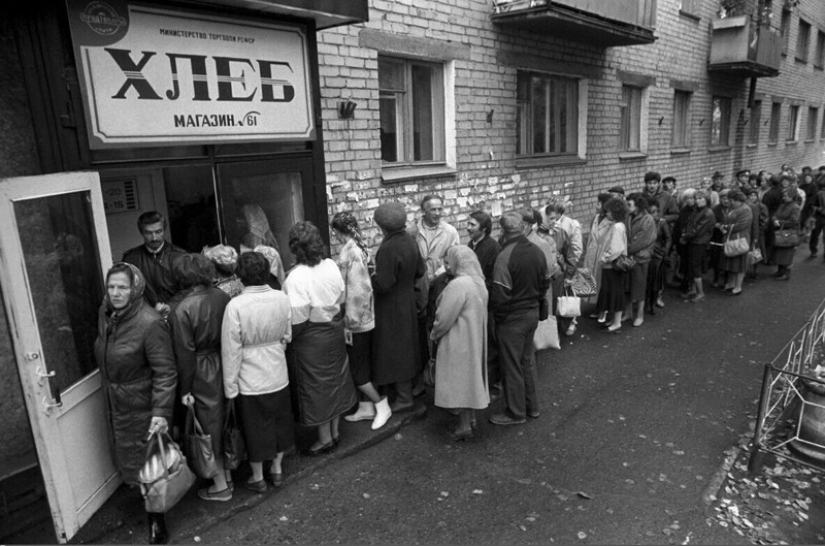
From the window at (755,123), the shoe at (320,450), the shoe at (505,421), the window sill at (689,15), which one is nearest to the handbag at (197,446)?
the shoe at (320,450)

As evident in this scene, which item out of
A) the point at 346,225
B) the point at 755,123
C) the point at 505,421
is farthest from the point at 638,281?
the point at 755,123

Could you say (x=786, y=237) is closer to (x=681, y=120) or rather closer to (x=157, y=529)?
(x=681, y=120)

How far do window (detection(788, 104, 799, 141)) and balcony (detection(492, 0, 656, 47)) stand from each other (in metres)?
14.7

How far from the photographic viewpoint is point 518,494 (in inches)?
157

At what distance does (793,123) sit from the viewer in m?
21.1

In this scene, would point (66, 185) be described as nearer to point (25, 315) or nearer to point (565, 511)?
point (25, 315)

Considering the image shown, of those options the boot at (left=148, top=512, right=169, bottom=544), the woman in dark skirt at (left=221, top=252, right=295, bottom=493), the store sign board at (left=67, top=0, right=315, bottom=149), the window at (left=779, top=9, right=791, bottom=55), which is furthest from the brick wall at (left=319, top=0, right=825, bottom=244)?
the window at (left=779, top=9, right=791, bottom=55)

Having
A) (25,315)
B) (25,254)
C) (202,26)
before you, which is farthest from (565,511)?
(202,26)

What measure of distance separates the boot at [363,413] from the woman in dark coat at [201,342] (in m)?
1.48

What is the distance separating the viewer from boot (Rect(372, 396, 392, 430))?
489cm

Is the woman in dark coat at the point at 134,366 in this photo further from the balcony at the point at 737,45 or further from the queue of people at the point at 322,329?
the balcony at the point at 737,45

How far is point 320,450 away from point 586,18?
7.15 meters

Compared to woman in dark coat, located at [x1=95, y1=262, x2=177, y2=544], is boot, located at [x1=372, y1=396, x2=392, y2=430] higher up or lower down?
lower down

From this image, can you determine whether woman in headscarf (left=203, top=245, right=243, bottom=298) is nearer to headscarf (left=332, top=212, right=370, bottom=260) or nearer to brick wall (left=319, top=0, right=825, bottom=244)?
headscarf (left=332, top=212, right=370, bottom=260)
